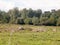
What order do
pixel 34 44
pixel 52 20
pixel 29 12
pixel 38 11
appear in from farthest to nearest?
pixel 38 11
pixel 29 12
pixel 52 20
pixel 34 44

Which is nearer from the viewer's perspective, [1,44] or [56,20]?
[1,44]

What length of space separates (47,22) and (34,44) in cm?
4080

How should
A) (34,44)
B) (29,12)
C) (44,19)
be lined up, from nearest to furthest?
(34,44), (44,19), (29,12)

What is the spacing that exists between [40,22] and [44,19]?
6.07 ft

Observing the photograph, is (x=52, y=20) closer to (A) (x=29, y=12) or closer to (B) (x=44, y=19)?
(B) (x=44, y=19)

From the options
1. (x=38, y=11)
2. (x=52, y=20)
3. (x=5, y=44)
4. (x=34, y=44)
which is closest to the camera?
(x=5, y=44)

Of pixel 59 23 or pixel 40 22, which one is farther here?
pixel 40 22

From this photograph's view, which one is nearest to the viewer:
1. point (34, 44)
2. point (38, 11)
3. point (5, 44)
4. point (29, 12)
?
point (5, 44)

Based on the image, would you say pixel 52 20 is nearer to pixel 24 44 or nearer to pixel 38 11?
pixel 38 11

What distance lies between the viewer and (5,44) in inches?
499

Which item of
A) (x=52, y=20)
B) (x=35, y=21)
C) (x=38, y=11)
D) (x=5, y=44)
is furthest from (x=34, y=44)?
(x=38, y=11)

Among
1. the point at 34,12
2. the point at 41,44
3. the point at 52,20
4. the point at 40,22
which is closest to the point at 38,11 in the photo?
the point at 34,12

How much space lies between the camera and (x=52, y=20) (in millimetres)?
52094

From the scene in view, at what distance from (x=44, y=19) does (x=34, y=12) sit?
16.7 m
